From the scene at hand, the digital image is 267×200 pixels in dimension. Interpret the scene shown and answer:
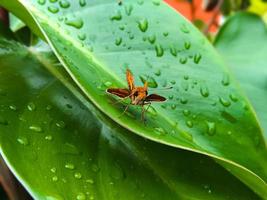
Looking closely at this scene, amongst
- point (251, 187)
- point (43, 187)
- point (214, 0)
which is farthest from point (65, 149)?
point (214, 0)

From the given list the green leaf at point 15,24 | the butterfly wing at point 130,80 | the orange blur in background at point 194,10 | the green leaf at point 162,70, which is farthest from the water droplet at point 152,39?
the orange blur in background at point 194,10

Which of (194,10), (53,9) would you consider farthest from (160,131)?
(194,10)

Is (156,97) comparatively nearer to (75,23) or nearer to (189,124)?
(189,124)

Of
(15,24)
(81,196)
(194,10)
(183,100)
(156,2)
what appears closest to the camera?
(81,196)

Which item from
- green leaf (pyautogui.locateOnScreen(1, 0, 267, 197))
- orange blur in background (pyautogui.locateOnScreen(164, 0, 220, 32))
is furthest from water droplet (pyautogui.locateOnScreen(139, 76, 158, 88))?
orange blur in background (pyautogui.locateOnScreen(164, 0, 220, 32))

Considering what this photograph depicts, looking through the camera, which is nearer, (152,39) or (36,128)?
(36,128)

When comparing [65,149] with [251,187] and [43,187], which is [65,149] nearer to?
[43,187]
